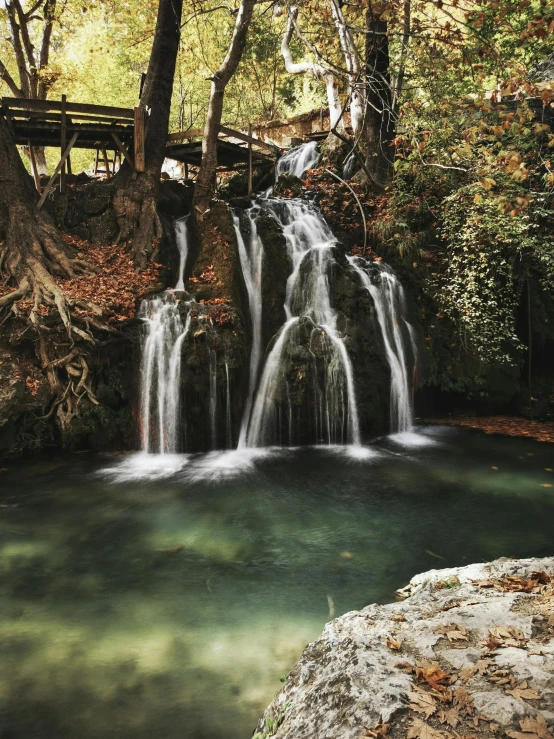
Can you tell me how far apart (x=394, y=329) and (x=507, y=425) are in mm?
3286

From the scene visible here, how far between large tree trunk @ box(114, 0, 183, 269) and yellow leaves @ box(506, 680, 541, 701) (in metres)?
A: 11.4

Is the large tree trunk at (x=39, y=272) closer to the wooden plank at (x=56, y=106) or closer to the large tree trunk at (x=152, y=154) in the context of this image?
the wooden plank at (x=56, y=106)

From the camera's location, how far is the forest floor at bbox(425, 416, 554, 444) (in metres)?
10.8

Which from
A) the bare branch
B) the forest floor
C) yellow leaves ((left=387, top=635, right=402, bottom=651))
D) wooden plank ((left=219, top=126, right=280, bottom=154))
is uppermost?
the bare branch

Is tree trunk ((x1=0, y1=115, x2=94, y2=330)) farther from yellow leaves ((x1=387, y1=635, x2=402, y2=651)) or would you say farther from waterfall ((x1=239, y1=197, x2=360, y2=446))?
yellow leaves ((x1=387, y1=635, x2=402, y2=651))

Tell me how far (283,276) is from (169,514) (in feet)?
21.7

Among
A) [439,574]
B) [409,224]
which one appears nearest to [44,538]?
[439,574]

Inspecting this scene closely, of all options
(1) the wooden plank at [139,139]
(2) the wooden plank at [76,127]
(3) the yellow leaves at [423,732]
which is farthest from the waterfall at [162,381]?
(3) the yellow leaves at [423,732]

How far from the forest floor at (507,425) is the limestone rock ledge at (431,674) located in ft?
25.5

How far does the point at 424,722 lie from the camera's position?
225 centimetres

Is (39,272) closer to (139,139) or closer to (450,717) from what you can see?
(139,139)

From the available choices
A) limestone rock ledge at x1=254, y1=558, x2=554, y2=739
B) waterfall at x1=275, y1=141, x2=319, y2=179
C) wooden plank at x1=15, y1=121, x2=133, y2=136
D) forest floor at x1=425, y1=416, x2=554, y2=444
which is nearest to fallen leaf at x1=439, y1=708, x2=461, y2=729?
limestone rock ledge at x1=254, y1=558, x2=554, y2=739

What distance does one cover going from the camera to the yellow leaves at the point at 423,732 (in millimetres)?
2158

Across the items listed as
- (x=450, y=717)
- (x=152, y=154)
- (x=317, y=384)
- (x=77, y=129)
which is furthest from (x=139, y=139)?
(x=450, y=717)
